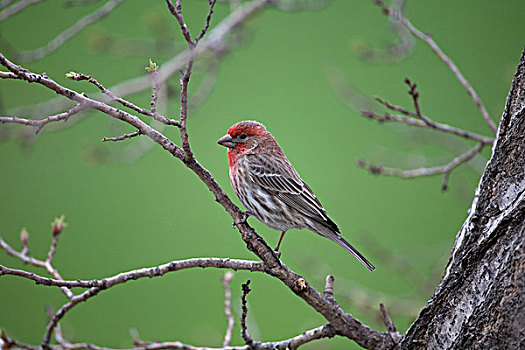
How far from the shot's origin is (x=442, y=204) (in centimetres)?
698

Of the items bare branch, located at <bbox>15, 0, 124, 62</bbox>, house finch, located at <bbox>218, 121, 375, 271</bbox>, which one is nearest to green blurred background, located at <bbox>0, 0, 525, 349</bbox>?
house finch, located at <bbox>218, 121, 375, 271</bbox>

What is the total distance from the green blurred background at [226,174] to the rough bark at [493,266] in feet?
10.5

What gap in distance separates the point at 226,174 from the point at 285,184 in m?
2.23

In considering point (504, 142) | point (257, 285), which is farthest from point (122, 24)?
point (504, 142)

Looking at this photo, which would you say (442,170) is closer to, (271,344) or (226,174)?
(271,344)

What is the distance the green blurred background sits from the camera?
253 inches

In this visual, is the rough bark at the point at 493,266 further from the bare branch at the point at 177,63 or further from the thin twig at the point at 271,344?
the bare branch at the point at 177,63

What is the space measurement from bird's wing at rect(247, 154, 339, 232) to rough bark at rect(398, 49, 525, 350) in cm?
155

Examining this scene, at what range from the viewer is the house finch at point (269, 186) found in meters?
3.89

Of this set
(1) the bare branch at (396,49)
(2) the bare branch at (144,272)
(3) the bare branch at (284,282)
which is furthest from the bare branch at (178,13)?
(1) the bare branch at (396,49)

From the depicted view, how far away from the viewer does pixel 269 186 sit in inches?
158

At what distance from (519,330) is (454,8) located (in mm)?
5882

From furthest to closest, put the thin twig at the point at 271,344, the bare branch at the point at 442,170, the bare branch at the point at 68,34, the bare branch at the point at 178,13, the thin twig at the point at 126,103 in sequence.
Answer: the bare branch at the point at 68,34 → the bare branch at the point at 442,170 → the thin twig at the point at 271,344 → the thin twig at the point at 126,103 → the bare branch at the point at 178,13

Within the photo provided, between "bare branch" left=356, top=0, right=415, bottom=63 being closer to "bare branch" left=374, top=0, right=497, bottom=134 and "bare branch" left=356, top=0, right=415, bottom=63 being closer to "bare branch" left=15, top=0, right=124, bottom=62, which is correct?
"bare branch" left=374, top=0, right=497, bottom=134
